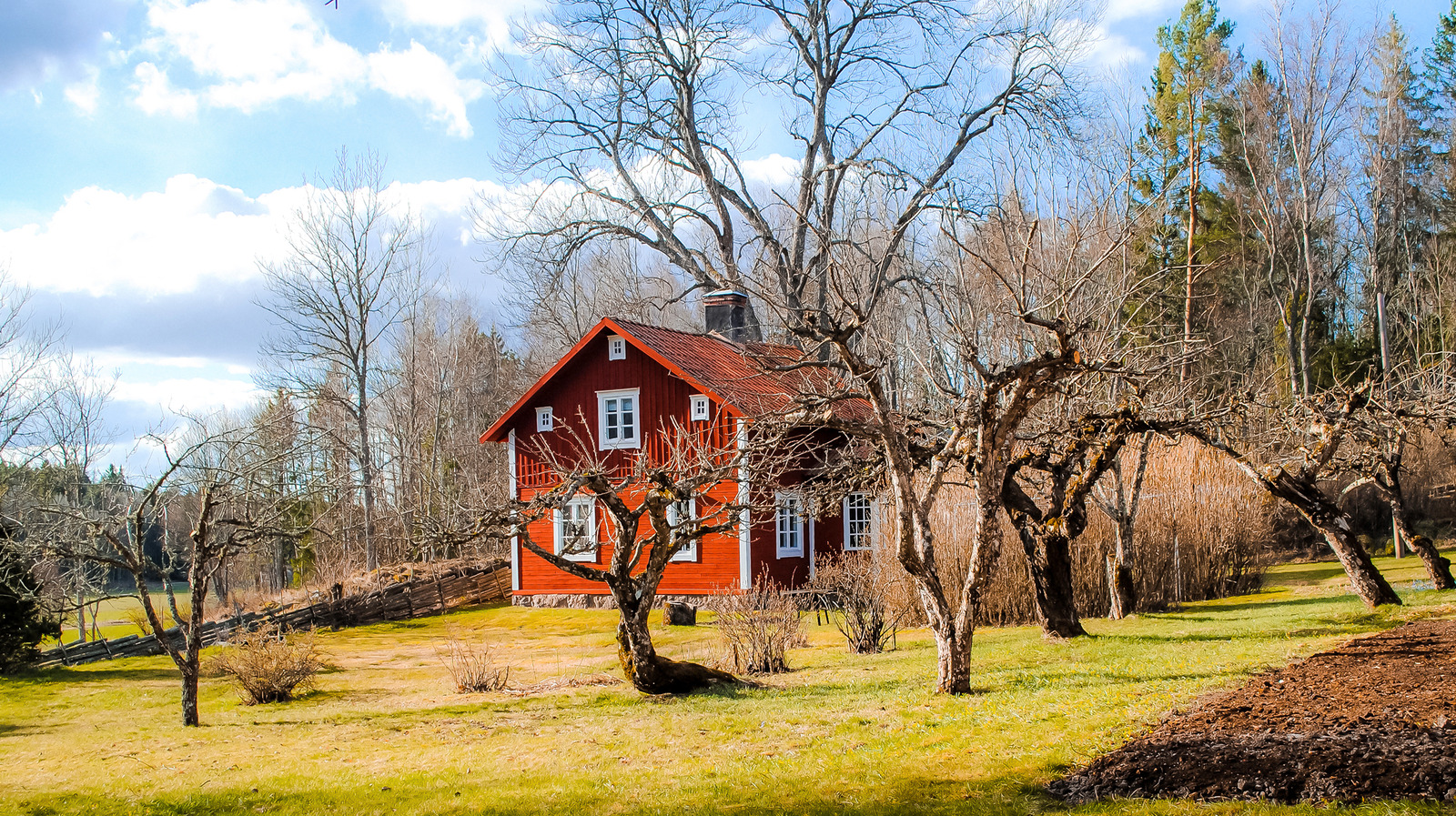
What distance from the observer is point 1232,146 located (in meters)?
32.3

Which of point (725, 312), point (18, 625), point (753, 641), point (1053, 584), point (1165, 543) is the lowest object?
point (753, 641)

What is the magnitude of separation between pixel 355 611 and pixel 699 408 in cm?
954

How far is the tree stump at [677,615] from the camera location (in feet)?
63.7

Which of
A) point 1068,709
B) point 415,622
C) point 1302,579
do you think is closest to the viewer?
point 1068,709

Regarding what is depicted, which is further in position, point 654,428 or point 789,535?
point 789,535

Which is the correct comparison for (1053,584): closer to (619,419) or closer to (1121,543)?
(1121,543)

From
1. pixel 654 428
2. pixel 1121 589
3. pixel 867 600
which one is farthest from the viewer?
pixel 654 428

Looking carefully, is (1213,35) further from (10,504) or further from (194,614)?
(10,504)

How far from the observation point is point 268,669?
12594 mm

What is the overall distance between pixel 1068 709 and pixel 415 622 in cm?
1927

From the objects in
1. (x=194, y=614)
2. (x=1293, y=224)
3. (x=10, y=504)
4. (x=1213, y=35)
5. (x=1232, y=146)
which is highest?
(x=1213, y=35)

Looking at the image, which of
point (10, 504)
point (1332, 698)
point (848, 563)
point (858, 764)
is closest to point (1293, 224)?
point (848, 563)

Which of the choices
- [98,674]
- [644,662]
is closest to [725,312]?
[98,674]

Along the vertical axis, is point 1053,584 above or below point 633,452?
below
